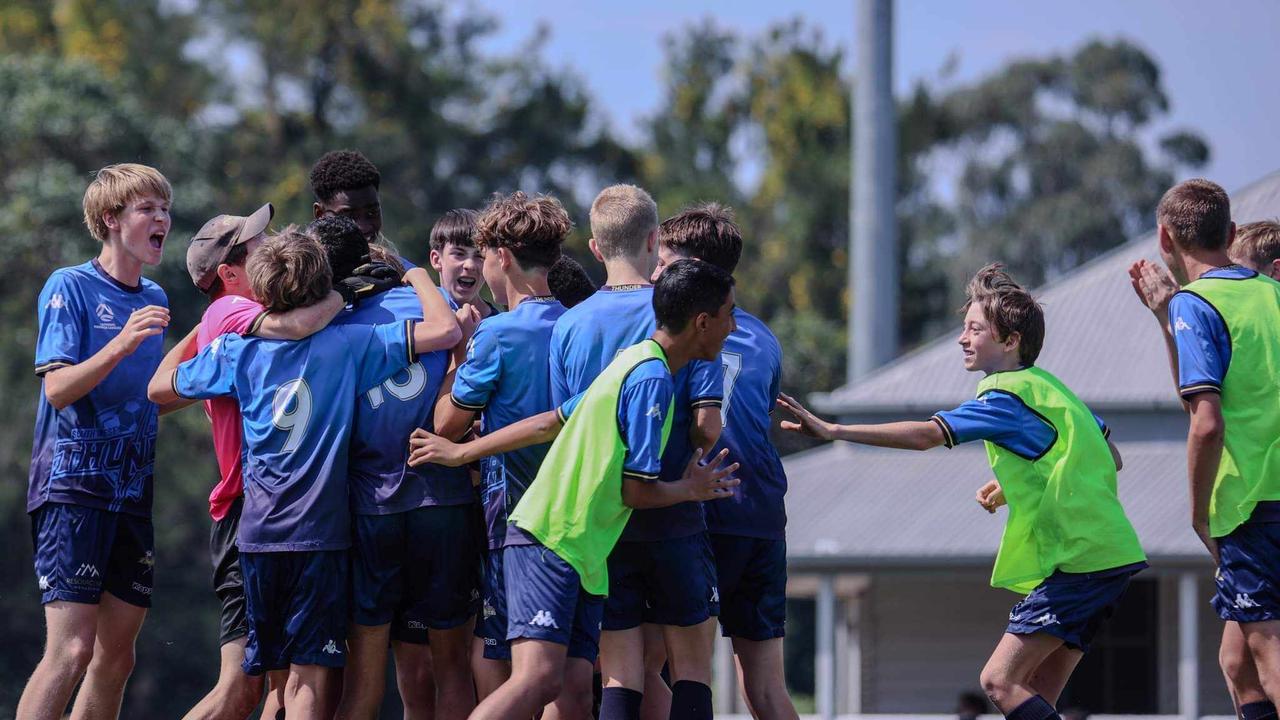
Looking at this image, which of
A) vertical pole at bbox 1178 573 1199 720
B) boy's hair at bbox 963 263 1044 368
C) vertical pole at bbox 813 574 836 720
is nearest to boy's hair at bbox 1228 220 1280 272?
boy's hair at bbox 963 263 1044 368

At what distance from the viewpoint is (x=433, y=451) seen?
6.07 m

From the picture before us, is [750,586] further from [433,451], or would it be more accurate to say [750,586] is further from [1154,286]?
[1154,286]

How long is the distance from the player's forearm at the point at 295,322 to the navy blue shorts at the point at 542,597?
3.93ft

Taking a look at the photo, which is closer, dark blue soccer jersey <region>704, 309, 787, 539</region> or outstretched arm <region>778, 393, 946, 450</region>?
outstretched arm <region>778, 393, 946, 450</region>

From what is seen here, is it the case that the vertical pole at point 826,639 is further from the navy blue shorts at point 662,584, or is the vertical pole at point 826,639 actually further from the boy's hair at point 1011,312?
the navy blue shorts at point 662,584

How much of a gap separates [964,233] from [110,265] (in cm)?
4404

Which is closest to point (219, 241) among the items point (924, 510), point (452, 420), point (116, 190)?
point (116, 190)

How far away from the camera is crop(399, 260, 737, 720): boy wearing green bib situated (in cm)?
566

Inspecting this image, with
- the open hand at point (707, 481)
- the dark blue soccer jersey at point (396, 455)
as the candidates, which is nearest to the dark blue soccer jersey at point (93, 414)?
the dark blue soccer jersey at point (396, 455)

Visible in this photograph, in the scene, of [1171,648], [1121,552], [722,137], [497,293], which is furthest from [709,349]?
[722,137]

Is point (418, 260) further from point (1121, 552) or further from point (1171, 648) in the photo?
point (1121, 552)

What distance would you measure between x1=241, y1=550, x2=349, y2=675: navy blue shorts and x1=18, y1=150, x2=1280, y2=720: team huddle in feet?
0.03

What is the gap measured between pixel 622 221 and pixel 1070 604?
2.30 meters

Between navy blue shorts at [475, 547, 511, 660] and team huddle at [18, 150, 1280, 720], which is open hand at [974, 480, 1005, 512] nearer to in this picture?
team huddle at [18, 150, 1280, 720]
